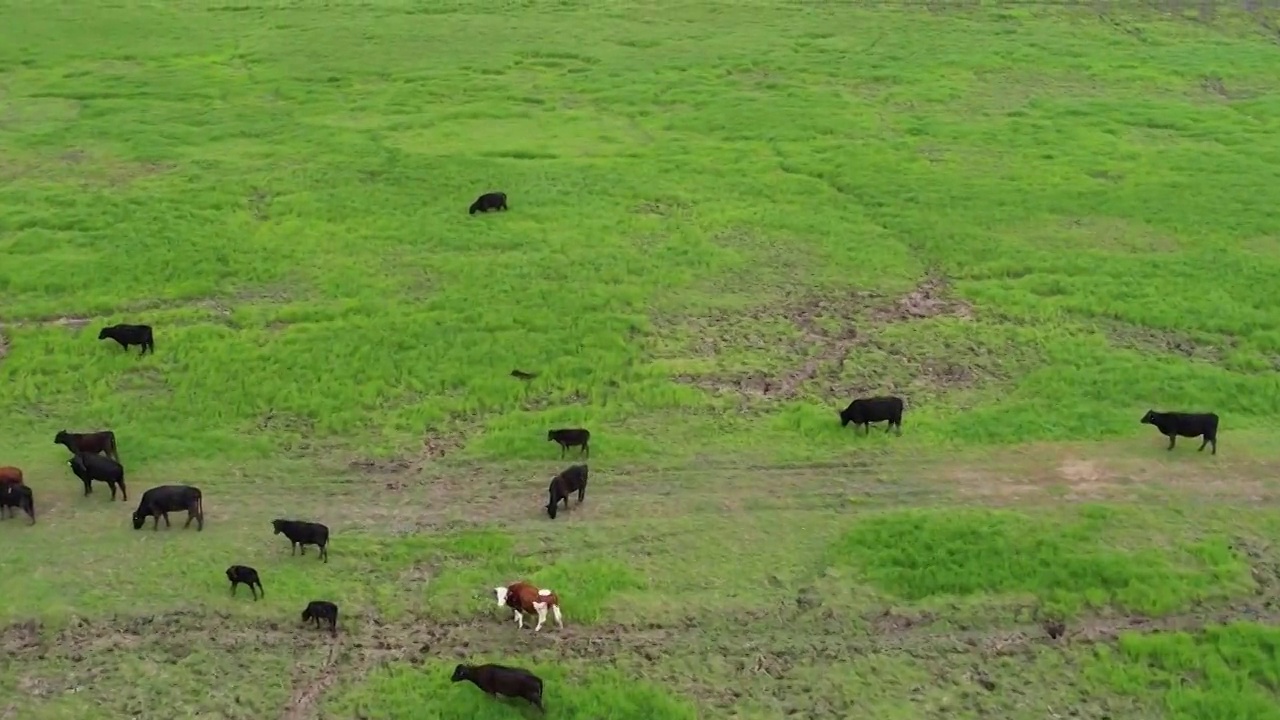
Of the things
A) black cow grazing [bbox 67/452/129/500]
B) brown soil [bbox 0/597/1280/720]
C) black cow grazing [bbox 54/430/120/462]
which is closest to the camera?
brown soil [bbox 0/597/1280/720]

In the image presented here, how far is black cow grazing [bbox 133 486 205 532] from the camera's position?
16.0m

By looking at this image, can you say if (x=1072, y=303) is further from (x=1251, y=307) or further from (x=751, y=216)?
(x=751, y=216)

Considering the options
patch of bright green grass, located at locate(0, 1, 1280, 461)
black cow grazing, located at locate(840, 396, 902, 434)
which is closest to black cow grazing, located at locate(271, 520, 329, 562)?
patch of bright green grass, located at locate(0, 1, 1280, 461)

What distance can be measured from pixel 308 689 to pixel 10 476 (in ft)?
20.6

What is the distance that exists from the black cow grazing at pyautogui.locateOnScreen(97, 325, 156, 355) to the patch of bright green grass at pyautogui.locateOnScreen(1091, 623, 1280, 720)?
15.8m

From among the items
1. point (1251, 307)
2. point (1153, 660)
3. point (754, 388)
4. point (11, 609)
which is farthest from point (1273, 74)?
point (11, 609)

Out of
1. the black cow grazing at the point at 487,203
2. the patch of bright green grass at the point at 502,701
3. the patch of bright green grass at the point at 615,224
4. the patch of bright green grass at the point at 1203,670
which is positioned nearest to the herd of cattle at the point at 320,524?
the patch of bright green grass at the point at 502,701

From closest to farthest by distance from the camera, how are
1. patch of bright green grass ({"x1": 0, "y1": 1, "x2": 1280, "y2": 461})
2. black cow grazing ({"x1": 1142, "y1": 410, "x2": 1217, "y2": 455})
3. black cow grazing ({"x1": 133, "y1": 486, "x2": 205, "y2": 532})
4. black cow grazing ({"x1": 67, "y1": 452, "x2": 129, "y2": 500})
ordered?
black cow grazing ({"x1": 133, "y1": 486, "x2": 205, "y2": 532}) → black cow grazing ({"x1": 67, "y1": 452, "x2": 129, "y2": 500}) → black cow grazing ({"x1": 1142, "y1": 410, "x2": 1217, "y2": 455}) → patch of bright green grass ({"x1": 0, "y1": 1, "x2": 1280, "y2": 461})

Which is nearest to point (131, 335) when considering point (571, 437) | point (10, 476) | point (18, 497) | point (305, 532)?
point (10, 476)

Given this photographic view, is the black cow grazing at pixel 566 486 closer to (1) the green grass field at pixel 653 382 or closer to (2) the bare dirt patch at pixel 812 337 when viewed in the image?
(1) the green grass field at pixel 653 382

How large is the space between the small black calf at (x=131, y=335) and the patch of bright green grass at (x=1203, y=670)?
15.8m

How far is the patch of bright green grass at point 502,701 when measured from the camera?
13.1 m

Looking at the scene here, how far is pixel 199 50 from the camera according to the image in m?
40.8

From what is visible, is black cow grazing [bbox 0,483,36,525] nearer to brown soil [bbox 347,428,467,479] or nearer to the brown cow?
the brown cow
